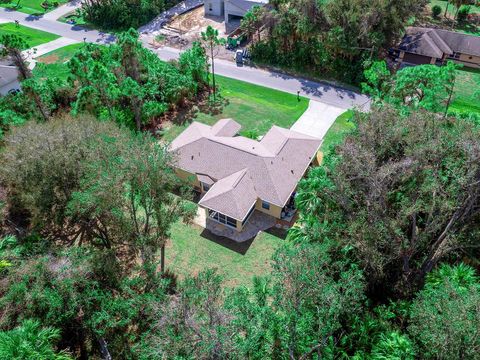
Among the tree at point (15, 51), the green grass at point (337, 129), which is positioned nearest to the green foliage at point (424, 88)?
the green grass at point (337, 129)

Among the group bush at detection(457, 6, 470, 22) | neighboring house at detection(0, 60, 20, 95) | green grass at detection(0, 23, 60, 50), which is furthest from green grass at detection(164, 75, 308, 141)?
bush at detection(457, 6, 470, 22)

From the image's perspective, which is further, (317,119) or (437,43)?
(437,43)

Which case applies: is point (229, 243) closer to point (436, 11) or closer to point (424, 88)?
point (424, 88)

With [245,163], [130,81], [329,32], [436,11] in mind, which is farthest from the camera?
[436,11]

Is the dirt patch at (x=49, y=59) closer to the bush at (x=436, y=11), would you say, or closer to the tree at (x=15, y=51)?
the tree at (x=15, y=51)

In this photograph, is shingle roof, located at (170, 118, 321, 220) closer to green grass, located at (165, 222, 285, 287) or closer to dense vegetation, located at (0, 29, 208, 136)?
green grass, located at (165, 222, 285, 287)

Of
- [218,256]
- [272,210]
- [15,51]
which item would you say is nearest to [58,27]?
[15,51]

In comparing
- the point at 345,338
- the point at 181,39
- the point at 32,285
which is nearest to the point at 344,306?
the point at 345,338
